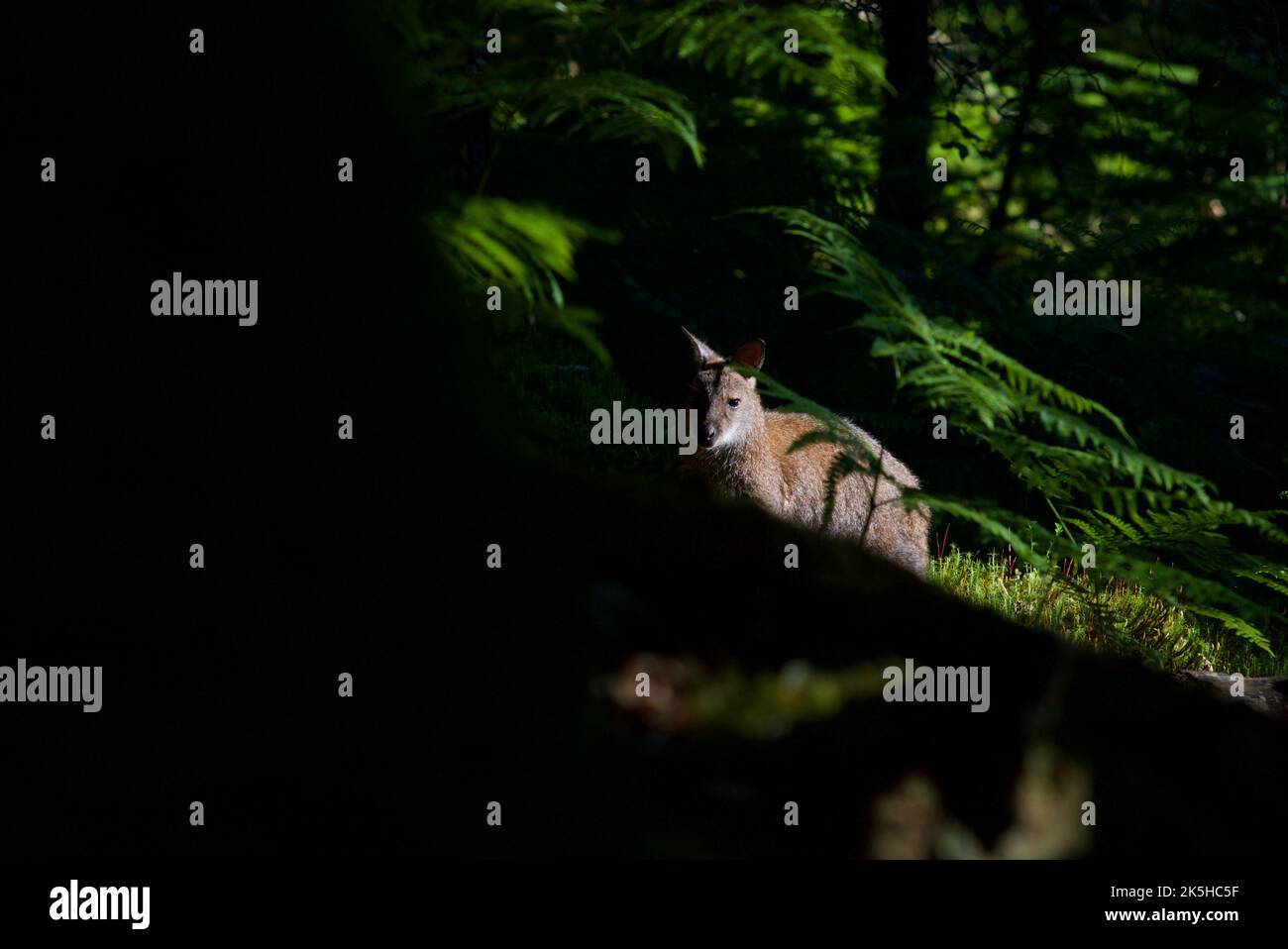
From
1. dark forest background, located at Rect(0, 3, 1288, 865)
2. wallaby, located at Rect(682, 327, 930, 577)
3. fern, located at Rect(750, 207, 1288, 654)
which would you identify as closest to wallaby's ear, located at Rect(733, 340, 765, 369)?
wallaby, located at Rect(682, 327, 930, 577)

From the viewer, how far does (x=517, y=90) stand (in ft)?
13.4

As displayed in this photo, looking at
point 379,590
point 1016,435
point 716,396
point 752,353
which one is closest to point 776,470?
point 716,396

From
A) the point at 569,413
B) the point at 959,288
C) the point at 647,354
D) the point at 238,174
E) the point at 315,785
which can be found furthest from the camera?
the point at 647,354

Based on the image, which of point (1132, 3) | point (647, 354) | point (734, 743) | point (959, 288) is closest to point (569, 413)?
point (647, 354)

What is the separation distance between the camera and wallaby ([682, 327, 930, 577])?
7.38 metres

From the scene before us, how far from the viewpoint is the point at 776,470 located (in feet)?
26.1

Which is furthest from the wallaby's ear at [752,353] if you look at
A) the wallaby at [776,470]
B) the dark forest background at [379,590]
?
the dark forest background at [379,590]

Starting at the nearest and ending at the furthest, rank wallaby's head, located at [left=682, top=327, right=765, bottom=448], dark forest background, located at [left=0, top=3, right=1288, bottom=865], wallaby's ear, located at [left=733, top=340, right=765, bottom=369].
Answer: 1. dark forest background, located at [left=0, top=3, right=1288, bottom=865]
2. wallaby's ear, located at [left=733, top=340, right=765, bottom=369]
3. wallaby's head, located at [left=682, top=327, right=765, bottom=448]

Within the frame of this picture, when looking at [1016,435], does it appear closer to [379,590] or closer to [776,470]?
[776,470]

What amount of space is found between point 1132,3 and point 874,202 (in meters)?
2.85

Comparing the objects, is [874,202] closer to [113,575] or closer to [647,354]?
[647,354]

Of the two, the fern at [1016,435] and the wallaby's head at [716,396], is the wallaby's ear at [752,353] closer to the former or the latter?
the wallaby's head at [716,396]

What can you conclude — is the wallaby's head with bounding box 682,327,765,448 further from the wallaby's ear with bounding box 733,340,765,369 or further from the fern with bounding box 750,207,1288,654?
the fern with bounding box 750,207,1288,654

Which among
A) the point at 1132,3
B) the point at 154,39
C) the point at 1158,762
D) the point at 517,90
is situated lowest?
the point at 1158,762
